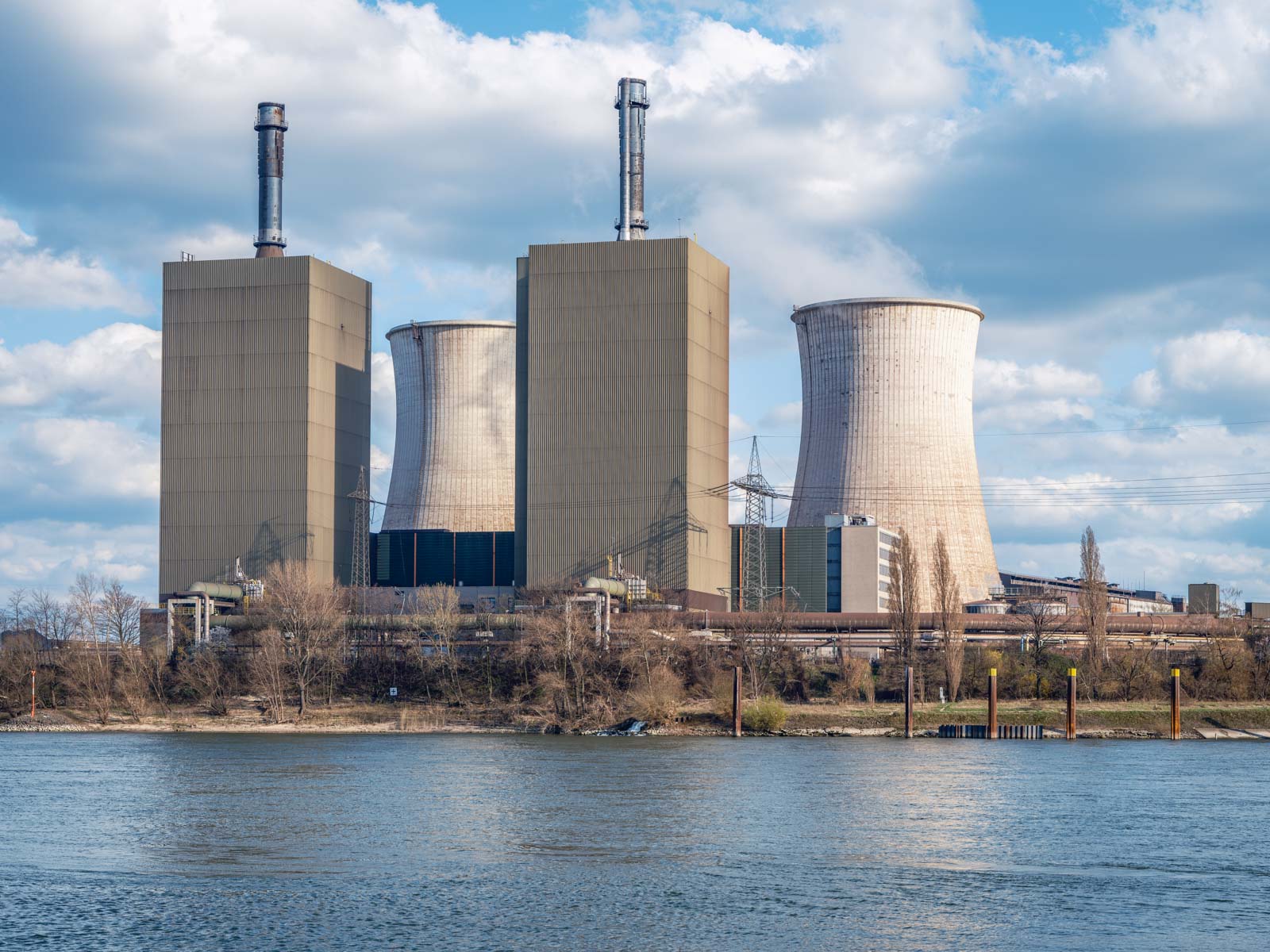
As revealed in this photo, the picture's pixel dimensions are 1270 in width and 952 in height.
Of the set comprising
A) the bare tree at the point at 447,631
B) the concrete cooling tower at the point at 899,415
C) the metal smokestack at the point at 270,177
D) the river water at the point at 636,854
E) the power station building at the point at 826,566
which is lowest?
the river water at the point at 636,854

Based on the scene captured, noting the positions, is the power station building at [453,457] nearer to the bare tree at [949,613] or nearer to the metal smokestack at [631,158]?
the metal smokestack at [631,158]

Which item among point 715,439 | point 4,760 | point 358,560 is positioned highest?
point 715,439

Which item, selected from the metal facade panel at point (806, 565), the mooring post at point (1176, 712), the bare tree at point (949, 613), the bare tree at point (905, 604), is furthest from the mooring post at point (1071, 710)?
the metal facade panel at point (806, 565)

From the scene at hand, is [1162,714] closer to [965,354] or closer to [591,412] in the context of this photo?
[965,354]

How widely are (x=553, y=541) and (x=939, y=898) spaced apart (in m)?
53.8

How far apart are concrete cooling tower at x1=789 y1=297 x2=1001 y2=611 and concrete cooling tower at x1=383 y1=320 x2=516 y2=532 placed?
677 inches

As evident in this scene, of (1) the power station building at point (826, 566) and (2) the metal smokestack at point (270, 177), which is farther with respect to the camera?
(2) the metal smokestack at point (270, 177)

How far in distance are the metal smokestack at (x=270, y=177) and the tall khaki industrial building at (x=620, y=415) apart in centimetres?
1517

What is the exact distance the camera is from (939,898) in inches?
844

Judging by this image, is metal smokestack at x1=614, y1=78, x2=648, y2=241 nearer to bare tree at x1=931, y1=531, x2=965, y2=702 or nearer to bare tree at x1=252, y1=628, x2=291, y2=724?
bare tree at x1=931, y1=531, x2=965, y2=702

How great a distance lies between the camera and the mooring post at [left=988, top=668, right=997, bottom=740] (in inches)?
2039

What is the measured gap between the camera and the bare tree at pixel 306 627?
6219cm

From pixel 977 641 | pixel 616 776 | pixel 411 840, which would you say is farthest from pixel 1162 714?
pixel 411 840

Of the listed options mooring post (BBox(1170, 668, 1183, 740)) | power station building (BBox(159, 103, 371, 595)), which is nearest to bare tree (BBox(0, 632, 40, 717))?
power station building (BBox(159, 103, 371, 595))
